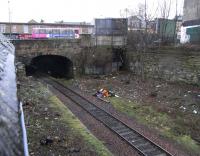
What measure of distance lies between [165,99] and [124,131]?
22.8ft

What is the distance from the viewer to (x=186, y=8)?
45938 millimetres

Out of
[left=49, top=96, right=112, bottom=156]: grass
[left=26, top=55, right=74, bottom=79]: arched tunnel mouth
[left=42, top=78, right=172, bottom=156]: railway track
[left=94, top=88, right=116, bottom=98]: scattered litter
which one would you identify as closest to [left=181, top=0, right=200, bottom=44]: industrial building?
[left=94, top=88, right=116, bottom=98]: scattered litter

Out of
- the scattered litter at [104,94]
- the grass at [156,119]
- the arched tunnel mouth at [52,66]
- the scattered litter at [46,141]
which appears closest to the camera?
the scattered litter at [46,141]

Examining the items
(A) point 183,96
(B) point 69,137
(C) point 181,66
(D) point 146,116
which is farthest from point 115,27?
(B) point 69,137

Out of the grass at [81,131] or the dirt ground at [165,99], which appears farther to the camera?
the dirt ground at [165,99]

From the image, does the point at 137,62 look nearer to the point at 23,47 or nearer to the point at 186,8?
the point at 23,47

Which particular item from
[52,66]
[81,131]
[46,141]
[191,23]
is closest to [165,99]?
[81,131]

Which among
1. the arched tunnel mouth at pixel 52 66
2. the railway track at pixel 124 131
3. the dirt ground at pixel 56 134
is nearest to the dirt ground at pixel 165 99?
the railway track at pixel 124 131

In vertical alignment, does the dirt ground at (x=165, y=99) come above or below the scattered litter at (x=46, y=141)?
below

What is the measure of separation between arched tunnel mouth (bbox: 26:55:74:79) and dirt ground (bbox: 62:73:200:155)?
532 centimetres

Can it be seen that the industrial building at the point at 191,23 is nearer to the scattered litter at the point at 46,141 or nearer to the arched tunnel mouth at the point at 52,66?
the arched tunnel mouth at the point at 52,66

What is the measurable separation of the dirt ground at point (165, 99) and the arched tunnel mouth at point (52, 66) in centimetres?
532

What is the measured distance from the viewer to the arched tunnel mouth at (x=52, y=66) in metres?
38.5

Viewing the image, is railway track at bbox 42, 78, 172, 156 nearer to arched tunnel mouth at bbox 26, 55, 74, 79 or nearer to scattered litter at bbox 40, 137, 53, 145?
scattered litter at bbox 40, 137, 53, 145
